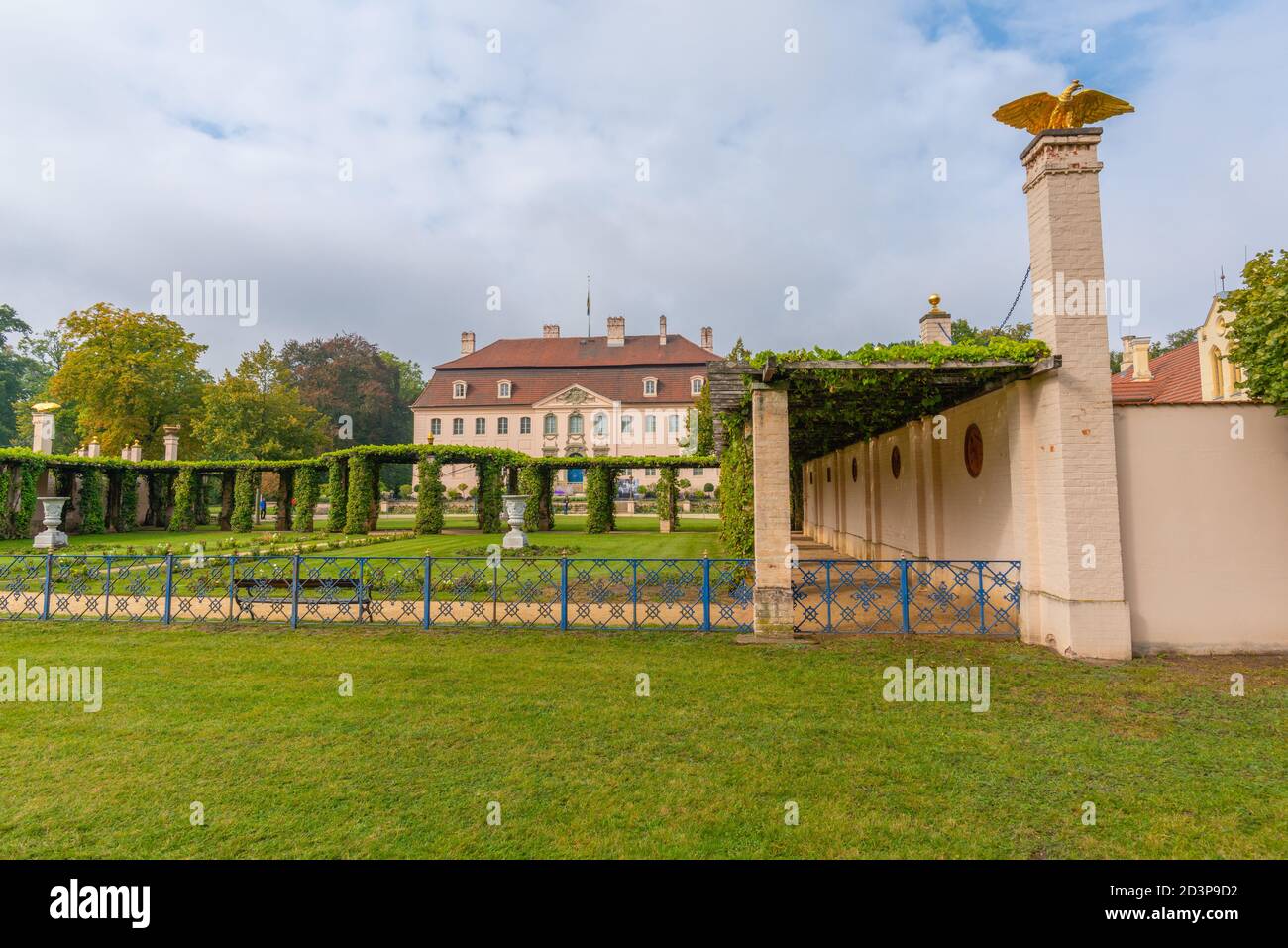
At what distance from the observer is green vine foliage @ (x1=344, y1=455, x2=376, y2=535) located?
86.4 ft

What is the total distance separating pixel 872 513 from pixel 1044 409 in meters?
9.15

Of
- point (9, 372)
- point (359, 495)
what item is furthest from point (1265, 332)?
point (9, 372)

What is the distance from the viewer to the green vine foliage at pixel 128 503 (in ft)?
98.2

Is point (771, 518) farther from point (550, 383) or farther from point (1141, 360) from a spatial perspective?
point (550, 383)

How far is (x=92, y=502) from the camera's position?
91.2 feet

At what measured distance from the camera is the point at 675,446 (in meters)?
57.0

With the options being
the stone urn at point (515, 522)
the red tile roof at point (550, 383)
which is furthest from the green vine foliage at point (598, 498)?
the red tile roof at point (550, 383)

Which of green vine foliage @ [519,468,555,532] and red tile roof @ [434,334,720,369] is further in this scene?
red tile roof @ [434,334,720,369]

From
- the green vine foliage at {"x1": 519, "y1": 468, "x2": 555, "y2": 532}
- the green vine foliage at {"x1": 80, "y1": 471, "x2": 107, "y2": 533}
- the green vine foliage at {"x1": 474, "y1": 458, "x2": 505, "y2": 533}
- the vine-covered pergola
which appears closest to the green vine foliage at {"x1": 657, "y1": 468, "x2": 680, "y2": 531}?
the vine-covered pergola

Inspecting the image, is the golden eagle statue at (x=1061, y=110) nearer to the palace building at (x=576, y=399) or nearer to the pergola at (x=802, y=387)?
the pergola at (x=802, y=387)

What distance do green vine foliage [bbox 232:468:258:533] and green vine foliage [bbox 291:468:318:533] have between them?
2.85m

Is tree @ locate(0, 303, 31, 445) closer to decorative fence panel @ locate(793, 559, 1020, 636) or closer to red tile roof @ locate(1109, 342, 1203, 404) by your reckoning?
decorative fence panel @ locate(793, 559, 1020, 636)
